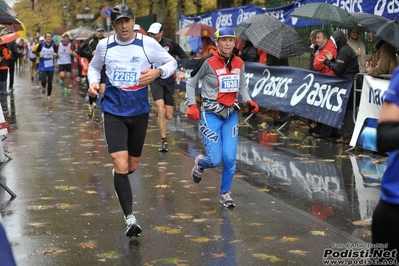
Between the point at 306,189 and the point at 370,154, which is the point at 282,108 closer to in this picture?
the point at 370,154

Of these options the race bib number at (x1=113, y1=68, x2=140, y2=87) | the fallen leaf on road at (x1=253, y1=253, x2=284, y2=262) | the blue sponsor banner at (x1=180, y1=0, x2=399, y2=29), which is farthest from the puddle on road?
the blue sponsor banner at (x1=180, y1=0, x2=399, y2=29)

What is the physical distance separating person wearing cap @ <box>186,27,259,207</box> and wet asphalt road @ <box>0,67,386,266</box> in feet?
1.55

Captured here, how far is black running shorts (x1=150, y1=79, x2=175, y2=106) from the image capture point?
40.4 ft

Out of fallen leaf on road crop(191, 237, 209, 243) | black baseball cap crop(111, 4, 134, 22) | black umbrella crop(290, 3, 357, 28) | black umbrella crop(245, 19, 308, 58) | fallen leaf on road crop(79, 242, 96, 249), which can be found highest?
black baseball cap crop(111, 4, 134, 22)

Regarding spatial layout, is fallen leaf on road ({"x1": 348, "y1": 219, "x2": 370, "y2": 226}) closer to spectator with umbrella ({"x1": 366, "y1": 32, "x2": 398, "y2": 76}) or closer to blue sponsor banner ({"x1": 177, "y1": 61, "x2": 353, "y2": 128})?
spectator with umbrella ({"x1": 366, "y1": 32, "x2": 398, "y2": 76})

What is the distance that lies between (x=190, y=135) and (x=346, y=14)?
11.9 ft

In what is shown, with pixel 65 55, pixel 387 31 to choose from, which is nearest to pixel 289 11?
pixel 387 31

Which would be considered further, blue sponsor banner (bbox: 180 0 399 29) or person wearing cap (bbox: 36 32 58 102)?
person wearing cap (bbox: 36 32 58 102)

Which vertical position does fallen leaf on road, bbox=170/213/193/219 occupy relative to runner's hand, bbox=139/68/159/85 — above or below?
below

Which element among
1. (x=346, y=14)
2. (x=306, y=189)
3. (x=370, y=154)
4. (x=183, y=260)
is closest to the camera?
(x=183, y=260)

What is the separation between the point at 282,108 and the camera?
15.1m

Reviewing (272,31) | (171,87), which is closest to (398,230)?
(171,87)

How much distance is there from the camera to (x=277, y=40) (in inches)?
616

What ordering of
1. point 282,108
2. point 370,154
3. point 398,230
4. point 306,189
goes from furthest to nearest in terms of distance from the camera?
point 282,108, point 370,154, point 306,189, point 398,230
